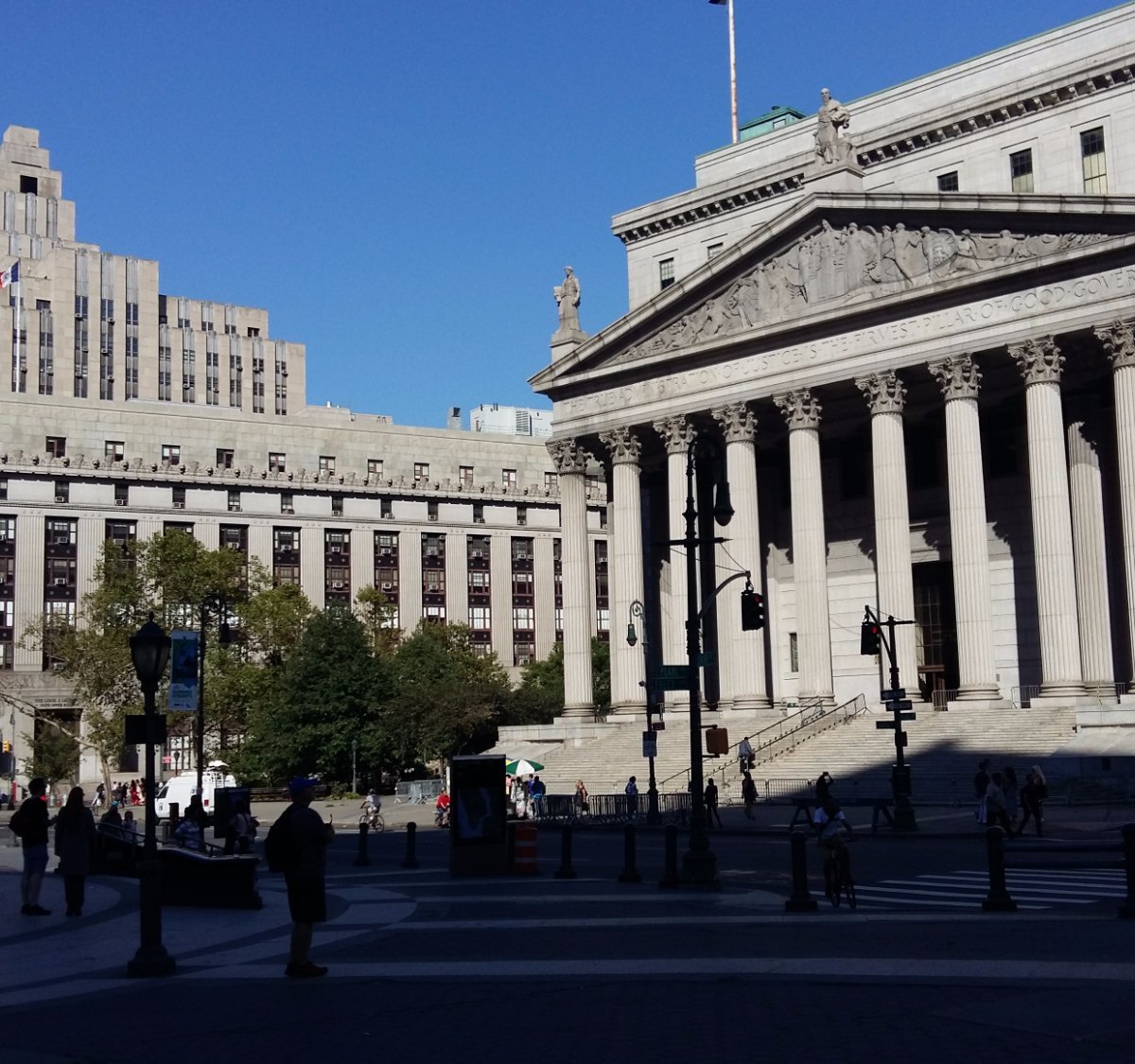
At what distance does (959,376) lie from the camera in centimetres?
5806

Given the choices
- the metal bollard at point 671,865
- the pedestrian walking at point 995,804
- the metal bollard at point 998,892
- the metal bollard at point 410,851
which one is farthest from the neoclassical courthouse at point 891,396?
the metal bollard at point 998,892

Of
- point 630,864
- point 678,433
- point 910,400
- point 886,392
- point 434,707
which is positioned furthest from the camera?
point 434,707

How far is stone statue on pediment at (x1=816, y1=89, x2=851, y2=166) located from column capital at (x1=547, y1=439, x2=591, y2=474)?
57.0ft

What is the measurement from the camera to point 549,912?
23641mm

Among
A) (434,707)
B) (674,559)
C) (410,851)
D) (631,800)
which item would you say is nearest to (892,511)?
(674,559)

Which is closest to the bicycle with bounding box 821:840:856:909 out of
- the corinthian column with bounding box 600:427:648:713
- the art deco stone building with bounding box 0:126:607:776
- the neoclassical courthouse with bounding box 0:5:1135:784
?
the neoclassical courthouse with bounding box 0:5:1135:784

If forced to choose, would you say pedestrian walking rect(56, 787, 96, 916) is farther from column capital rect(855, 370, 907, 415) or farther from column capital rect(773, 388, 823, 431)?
column capital rect(773, 388, 823, 431)

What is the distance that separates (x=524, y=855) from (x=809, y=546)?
32.7 meters

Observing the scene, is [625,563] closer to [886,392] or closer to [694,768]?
[886,392]

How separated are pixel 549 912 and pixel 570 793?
37.9 metres

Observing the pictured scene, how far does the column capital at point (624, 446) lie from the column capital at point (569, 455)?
2511 millimetres

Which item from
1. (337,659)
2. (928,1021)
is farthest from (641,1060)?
(337,659)

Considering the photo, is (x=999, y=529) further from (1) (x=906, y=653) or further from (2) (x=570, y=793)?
(2) (x=570, y=793)

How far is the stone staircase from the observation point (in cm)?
5188
